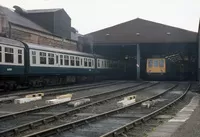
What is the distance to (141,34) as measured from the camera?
47594mm

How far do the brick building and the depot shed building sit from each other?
4.62m

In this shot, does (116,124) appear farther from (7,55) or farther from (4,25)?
(4,25)

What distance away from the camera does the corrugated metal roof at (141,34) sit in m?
43.6

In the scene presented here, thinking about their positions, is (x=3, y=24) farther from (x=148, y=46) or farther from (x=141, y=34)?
(x=148, y=46)

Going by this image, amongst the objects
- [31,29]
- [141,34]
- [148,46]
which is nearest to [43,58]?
[31,29]

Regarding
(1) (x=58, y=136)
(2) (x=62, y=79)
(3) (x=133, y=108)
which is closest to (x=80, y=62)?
(2) (x=62, y=79)

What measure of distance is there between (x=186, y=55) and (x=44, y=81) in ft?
88.7

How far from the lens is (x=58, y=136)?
8164 mm

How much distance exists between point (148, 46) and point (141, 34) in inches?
80.3

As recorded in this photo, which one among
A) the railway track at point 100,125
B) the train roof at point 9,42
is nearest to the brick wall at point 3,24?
the train roof at point 9,42

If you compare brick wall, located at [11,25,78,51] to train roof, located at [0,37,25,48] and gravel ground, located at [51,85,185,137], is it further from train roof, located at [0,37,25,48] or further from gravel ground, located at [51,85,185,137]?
gravel ground, located at [51,85,185,137]

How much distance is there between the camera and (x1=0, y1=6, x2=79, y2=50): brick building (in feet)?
94.9

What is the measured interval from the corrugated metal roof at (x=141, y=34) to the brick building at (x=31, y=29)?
4.80m

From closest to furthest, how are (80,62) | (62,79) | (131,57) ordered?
(62,79), (80,62), (131,57)
